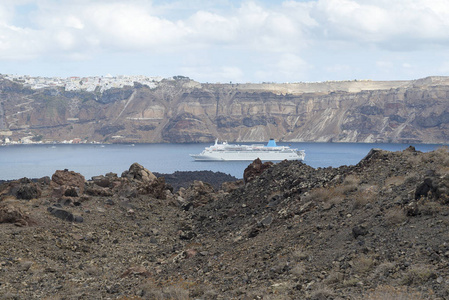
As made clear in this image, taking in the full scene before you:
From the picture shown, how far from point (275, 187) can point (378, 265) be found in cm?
929

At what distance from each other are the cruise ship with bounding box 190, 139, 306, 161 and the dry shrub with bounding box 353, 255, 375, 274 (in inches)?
3787

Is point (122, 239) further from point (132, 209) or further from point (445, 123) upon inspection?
point (445, 123)

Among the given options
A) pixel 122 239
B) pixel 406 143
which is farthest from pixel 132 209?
pixel 406 143

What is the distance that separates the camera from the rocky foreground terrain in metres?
8.43

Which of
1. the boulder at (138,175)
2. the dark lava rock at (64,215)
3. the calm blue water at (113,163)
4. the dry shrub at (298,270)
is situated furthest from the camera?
the calm blue water at (113,163)

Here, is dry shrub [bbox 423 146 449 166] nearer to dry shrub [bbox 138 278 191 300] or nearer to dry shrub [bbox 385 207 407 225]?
dry shrub [bbox 385 207 407 225]

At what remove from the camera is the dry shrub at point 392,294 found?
7008 millimetres

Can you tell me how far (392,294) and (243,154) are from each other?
10017 centimetres

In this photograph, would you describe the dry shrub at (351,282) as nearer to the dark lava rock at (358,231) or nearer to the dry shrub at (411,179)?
the dark lava rock at (358,231)

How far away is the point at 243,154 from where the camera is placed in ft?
352

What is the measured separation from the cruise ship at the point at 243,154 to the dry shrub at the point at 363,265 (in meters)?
96.2

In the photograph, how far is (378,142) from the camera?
640 ft

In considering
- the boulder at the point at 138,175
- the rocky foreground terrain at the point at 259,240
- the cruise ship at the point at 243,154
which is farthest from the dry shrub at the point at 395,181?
the cruise ship at the point at 243,154

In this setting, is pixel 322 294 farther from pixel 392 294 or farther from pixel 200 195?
pixel 200 195
